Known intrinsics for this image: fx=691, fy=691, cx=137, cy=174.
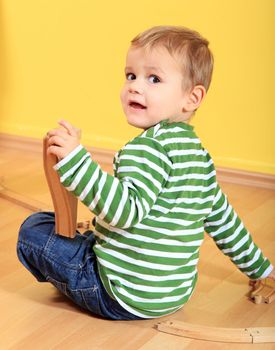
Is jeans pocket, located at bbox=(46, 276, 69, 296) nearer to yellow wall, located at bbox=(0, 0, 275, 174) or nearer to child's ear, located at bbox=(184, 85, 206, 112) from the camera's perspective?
child's ear, located at bbox=(184, 85, 206, 112)

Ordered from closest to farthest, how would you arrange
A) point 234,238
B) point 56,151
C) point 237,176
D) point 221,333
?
point 56,151, point 221,333, point 234,238, point 237,176

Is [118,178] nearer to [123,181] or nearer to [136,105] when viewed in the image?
[123,181]

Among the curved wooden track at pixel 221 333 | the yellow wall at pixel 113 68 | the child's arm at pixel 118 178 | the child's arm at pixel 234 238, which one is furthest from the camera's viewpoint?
the yellow wall at pixel 113 68

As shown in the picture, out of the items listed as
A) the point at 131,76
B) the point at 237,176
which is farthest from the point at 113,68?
the point at 131,76

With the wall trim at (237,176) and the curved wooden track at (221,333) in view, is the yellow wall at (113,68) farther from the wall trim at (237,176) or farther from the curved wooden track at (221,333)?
the curved wooden track at (221,333)

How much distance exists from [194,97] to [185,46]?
9 centimetres

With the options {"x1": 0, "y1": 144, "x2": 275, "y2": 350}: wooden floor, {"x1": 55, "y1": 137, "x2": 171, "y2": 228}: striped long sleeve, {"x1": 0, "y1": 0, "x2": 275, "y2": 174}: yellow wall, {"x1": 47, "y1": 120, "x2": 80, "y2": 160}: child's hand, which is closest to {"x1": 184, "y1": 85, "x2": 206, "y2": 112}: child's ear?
{"x1": 55, "y1": 137, "x2": 171, "y2": 228}: striped long sleeve

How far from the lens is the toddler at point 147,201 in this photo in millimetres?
1121

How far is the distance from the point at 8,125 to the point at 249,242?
137 cm

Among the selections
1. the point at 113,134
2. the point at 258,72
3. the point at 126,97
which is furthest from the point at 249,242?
the point at 113,134

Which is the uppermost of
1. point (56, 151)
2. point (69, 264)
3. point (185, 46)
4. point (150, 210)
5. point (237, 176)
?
point (185, 46)

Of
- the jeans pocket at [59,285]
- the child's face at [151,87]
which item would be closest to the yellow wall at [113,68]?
the child's face at [151,87]

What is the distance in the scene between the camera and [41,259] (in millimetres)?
1256

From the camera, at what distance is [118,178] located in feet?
3.77
